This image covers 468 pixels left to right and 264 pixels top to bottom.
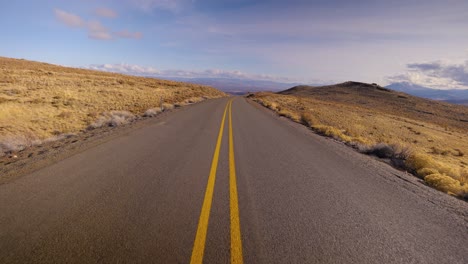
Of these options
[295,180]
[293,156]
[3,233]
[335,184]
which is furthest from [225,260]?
[293,156]

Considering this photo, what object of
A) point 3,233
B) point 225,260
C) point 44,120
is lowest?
point 44,120

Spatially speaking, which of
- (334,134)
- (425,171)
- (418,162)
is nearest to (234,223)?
(425,171)

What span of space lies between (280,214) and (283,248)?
0.98 m

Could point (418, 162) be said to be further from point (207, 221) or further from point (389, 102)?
point (389, 102)

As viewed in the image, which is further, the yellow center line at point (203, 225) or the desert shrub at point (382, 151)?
the desert shrub at point (382, 151)

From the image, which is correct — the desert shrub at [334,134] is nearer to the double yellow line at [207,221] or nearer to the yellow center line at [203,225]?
the double yellow line at [207,221]

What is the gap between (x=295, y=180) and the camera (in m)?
6.16

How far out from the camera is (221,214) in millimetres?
4223

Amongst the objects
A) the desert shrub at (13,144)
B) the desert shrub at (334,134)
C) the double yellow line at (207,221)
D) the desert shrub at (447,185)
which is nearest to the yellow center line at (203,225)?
the double yellow line at (207,221)

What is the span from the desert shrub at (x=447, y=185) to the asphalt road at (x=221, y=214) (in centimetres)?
51

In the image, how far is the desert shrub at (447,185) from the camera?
6.23m

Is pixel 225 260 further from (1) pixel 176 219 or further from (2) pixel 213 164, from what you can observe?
(2) pixel 213 164

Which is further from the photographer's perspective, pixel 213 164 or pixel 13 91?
pixel 13 91

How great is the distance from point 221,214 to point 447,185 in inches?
234
